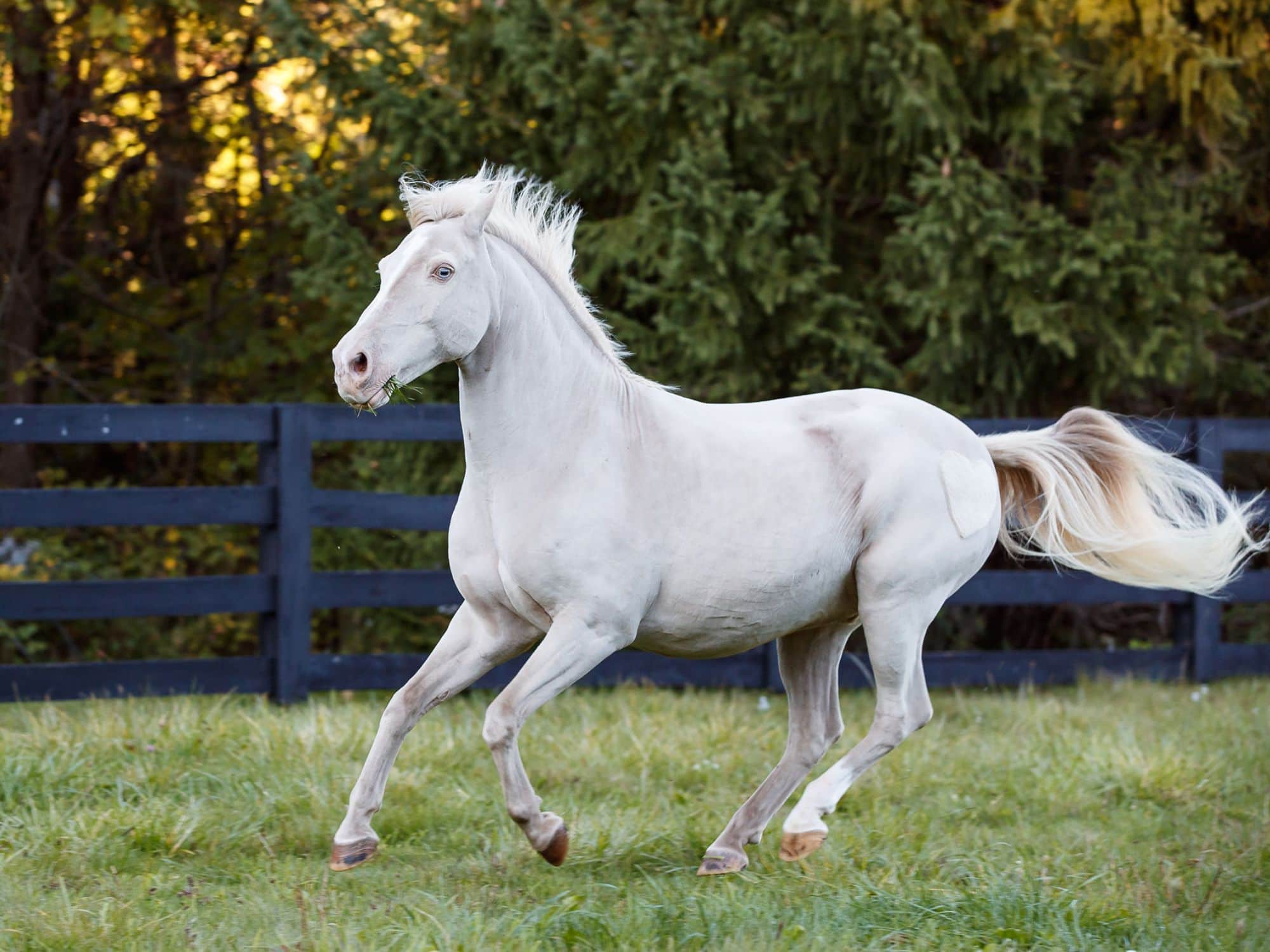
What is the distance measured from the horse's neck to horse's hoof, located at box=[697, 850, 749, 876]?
1.24 meters

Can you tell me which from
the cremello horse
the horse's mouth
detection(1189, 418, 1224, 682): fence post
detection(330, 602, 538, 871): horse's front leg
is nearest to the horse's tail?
the cremello horse

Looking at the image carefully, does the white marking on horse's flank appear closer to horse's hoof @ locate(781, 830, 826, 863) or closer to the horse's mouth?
horse's hoof @ locate(781, 830, 826, 863)

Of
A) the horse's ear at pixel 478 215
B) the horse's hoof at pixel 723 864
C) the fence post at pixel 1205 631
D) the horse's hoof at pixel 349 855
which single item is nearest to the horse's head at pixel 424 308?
the horse's ear at pixel 478 215

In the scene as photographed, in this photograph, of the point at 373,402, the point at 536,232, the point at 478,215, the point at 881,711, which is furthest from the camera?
the point at 881,711

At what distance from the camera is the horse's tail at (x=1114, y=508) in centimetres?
408

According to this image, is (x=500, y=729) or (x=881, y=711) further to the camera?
(x=881, y=711)

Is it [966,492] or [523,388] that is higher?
[523,388]

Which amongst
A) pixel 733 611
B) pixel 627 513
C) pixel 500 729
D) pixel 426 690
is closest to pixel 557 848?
pixel 500 729

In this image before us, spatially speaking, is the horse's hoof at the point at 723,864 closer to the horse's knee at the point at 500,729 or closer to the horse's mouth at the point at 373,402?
the horse's knee at the point at 500,729

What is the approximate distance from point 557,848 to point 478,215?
5.54 feet

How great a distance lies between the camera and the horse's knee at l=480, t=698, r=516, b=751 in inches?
132

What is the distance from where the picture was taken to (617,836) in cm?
390

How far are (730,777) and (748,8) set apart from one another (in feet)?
14.4

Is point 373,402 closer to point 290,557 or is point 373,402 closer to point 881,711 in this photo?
point 881,711
